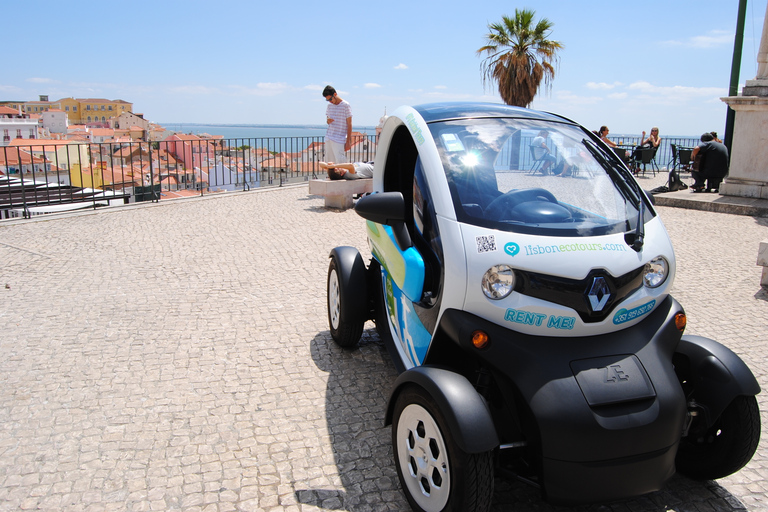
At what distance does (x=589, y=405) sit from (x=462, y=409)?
490 millimetres

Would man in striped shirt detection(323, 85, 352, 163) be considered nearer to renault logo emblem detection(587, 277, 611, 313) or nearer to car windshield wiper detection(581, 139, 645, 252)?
car windshield wiper detection(581, 139, 645, 252)

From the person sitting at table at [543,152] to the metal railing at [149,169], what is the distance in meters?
9.98

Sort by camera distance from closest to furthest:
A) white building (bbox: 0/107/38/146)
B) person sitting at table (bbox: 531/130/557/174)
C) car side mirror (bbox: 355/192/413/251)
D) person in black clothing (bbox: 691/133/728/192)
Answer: car side mirror (bbox: 355/192/413/251) < person sitting at table (bbox: 531/130/557/174) < person in black clothing (bbox: 691/133/728/192) < white building (bbox: 0/107/38/146)

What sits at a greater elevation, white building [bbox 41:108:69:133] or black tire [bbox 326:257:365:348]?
white building [bbox 41:108:69:133]

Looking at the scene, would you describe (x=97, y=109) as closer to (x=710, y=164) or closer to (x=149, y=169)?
(x=149, y=169)

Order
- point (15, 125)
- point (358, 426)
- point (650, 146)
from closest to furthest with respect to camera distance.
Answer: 1. point (358, 426)
2. point (650, 146)
3. point (15, 125)

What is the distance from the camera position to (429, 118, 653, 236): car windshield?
8.41 ft

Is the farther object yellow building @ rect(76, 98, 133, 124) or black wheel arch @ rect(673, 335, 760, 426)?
yellow building @ rect(76, 98, 133, 124)

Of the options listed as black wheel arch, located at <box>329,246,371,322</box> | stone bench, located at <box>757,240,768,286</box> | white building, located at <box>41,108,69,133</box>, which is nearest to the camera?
black wheel arch, located at <box>329,246,371,322</box>

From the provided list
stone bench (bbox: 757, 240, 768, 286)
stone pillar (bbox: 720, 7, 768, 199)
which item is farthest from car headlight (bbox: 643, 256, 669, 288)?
stone pillar (bbox: 720, 7, 768, 199)

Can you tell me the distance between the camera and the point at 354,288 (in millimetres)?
Result: 4016

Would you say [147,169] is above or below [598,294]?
above

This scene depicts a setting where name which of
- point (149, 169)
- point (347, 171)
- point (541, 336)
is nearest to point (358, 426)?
point (541, 336)

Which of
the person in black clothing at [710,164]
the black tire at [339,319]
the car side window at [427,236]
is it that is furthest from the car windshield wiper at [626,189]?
the person in black clothing at [710,164]
